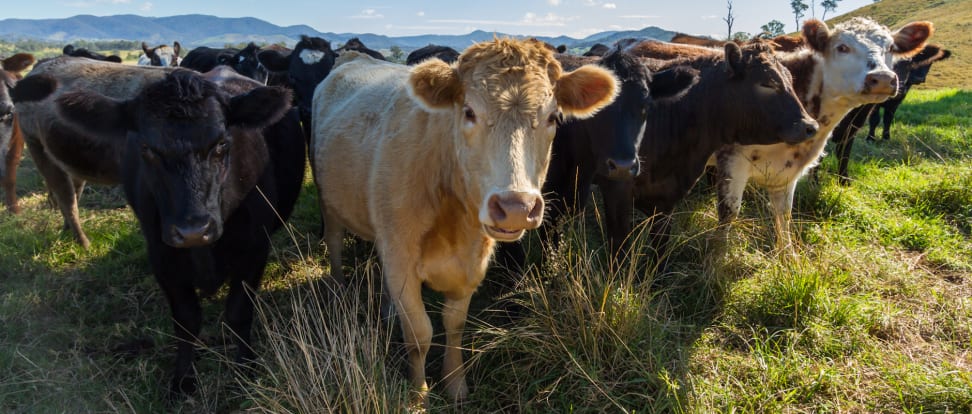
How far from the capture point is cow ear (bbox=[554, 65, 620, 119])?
2.93 m

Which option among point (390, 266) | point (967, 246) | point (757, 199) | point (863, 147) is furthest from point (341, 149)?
point (863, 147)

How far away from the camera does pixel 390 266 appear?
317 centimetres

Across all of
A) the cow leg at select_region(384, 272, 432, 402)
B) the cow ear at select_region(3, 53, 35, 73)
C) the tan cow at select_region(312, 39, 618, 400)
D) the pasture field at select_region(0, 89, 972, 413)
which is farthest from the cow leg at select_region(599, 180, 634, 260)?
the cow ear at select_region(3, 53, 35, 73)

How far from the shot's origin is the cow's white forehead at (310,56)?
269 inches

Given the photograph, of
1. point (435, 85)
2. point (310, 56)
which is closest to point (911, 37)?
point (435, 85)

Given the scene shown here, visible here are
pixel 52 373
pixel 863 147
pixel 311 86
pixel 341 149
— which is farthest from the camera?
pixel 863 147

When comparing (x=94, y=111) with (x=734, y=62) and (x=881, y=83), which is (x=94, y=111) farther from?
(x=881, y=83)

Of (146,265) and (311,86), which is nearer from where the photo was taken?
(146,265)

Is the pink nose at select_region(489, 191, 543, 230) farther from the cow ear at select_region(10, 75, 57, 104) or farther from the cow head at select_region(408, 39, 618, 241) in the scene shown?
the cow ear at select_region(10, 75, 57, 104)

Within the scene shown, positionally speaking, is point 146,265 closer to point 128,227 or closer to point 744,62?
point 128,227

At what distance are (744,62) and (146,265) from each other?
209 inches

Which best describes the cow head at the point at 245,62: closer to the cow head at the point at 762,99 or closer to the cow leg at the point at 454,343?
the cow leg at the point at 454,343

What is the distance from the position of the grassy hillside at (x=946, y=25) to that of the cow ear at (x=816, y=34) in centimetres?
2050

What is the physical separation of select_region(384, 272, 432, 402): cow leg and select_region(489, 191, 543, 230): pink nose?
1.02m
